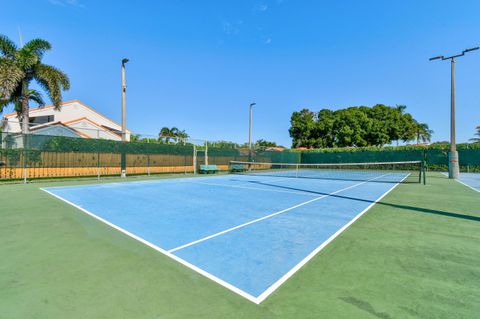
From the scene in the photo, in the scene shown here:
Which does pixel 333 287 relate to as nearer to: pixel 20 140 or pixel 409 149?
pixel 20 140

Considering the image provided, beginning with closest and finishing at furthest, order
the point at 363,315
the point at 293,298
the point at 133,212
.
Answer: the point at 363,315
the point at 293,298
the point at 133,212

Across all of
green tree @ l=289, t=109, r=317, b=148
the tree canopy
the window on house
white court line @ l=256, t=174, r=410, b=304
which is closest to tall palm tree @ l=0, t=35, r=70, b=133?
white court line @ l=256, t=174, r=410, b=304

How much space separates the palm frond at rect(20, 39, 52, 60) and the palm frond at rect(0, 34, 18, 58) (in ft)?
1.77

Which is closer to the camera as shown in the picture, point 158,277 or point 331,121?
point 158,277

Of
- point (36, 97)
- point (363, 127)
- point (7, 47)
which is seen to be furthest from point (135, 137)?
point (363, 127)

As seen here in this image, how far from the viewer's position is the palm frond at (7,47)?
1739cm

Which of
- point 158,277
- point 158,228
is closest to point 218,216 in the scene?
point 158,228

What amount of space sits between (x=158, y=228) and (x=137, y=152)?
15.7m

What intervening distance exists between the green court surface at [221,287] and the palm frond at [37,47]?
1805 centimetres

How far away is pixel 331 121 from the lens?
48.8m

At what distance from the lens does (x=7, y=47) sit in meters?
17.5

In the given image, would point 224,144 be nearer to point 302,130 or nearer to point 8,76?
point 8,76

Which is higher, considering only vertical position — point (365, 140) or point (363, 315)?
point (365, 140)

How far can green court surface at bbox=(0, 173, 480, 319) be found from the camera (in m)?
2.51
